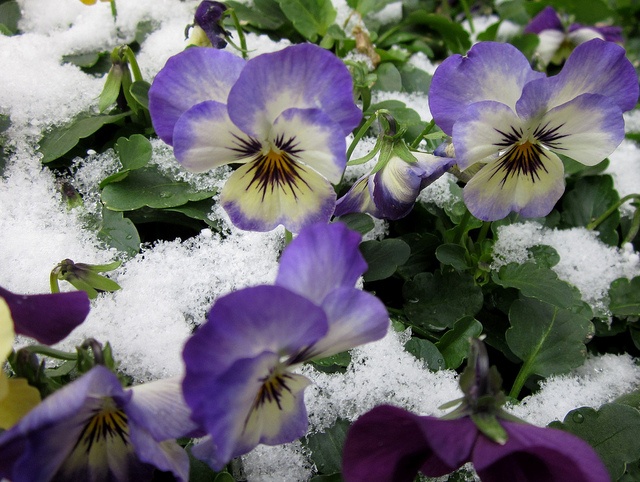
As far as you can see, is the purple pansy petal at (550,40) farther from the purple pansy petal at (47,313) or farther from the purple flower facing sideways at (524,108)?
the purple pansy petal at (47,313)

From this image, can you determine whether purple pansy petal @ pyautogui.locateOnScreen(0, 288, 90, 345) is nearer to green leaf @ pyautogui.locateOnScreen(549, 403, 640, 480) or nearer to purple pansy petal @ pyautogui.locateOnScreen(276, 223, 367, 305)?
purple pansy petal @ pyautogui.locateOnScreen(276, 223, 367, 305)

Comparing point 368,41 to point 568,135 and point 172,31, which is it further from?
point 568,135

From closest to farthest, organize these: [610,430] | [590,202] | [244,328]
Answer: [244,328], [610,430], [590,202]

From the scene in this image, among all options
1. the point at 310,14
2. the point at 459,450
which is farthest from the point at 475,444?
the point at 310,14

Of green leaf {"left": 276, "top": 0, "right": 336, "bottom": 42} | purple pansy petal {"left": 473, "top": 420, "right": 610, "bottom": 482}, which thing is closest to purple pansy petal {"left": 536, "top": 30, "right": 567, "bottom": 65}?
green leaf {"left": 276, "top": 0, "right": 336, "bottom": 42}

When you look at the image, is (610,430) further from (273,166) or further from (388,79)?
(388,79)
